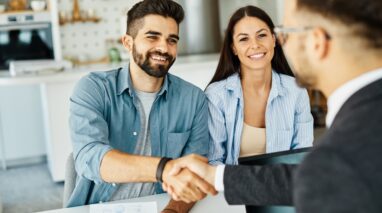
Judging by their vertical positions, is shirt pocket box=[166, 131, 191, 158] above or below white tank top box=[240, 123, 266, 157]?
above

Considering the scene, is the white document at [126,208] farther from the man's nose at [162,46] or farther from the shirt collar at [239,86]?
the shirt collar at [239,86]

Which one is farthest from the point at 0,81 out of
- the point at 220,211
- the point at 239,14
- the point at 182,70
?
the point at 220,211

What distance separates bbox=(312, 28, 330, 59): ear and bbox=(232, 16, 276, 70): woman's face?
1.28 meters

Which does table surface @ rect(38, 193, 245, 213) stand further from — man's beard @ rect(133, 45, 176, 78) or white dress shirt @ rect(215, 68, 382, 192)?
white dress shirt @ rect(215, 68, 382, 192)

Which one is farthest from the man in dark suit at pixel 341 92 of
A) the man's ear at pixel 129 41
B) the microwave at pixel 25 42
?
the microwave at pixel 25 42

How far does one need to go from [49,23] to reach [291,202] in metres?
3.80

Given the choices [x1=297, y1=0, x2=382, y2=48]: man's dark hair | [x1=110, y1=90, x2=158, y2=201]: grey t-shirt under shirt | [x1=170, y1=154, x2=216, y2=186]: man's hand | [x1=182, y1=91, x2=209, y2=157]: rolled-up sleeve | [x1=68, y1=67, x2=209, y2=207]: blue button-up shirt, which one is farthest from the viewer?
[x1=182, y1=91, x2=209, y2=157]: rolled-up sleeve

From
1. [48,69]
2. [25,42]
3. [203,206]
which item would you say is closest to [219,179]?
[203,206]

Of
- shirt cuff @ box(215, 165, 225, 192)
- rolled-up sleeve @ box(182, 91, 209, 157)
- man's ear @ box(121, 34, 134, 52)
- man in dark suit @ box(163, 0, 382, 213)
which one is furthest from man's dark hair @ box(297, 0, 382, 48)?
man's ear @ box(121, 34, 134, 52)

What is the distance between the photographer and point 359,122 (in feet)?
2.81

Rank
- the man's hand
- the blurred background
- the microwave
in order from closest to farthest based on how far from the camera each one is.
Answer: the man's hand
the blurred background
the microwave

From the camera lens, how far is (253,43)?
7.48 feet

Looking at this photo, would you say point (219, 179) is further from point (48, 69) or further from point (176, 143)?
point (48, 69)

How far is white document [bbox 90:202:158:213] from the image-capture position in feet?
5.23
